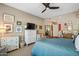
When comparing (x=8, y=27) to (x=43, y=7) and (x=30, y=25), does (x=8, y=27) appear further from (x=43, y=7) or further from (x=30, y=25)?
(x=43, y=7)

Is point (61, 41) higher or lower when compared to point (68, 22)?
lower

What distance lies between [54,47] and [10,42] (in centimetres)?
91

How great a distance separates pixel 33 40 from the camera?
78.6 inches

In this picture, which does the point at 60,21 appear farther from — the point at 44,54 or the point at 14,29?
the point at 14,29

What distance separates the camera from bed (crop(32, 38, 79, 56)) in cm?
170

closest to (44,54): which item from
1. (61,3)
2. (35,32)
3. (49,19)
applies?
(35,32)

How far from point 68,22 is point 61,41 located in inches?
16.2

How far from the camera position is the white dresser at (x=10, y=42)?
1.91 meters

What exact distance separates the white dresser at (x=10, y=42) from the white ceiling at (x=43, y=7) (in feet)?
2.07

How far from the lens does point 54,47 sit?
5.84ft

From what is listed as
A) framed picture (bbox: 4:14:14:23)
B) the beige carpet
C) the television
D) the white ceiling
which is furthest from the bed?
framed picture (bbox: 4:14:14:23)

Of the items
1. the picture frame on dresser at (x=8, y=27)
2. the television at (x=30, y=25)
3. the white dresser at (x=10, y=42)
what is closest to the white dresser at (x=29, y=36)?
the television at (x=30, y=25)

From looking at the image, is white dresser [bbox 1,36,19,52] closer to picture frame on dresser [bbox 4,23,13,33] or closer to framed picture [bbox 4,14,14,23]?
picture frame on dresser [bbox 4,23,13,33]

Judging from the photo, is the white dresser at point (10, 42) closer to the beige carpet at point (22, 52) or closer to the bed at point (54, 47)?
the beige carpet at point (22, 52)
